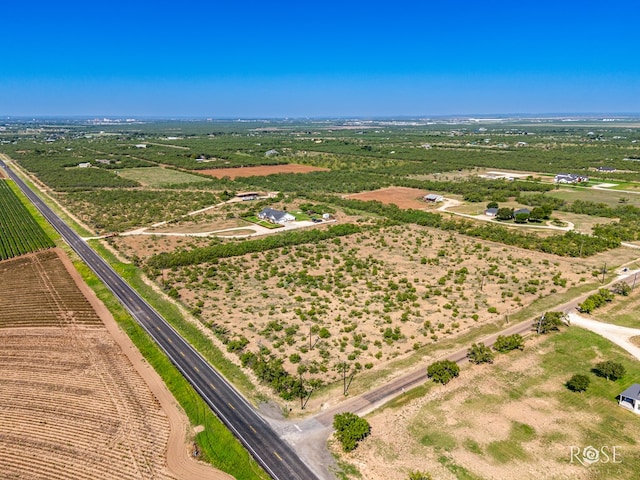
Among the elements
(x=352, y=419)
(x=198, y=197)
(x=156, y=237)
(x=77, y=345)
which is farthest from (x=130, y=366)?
(x=198, y=197)

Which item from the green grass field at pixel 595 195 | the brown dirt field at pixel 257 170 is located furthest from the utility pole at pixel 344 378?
the brown dirt field at pixel 257 170

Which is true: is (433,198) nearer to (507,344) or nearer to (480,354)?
(507,344)

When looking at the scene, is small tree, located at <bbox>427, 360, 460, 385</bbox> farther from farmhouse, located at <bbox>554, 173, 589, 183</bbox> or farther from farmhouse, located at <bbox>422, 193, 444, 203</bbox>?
farmhouse, located at <bbox>554, 173, 589, 183</bbox>

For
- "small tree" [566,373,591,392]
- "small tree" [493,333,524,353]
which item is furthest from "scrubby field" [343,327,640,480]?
"small tree" [493,333,524,353]

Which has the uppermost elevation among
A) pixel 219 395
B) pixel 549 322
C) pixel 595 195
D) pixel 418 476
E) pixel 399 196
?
pixel 595 195

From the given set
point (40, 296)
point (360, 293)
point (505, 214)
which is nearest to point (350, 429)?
point (360, 293)

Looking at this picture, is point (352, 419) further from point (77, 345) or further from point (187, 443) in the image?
point (77, 345)
